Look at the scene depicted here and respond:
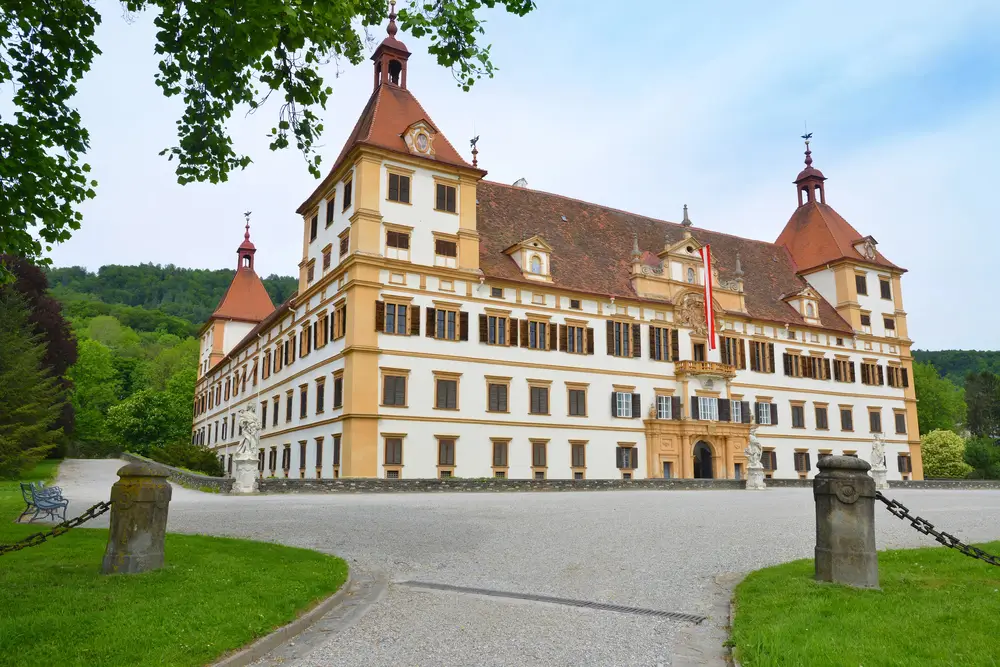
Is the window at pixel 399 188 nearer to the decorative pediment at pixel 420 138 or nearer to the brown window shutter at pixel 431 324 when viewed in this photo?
the decorative pediment at pixel 420 138

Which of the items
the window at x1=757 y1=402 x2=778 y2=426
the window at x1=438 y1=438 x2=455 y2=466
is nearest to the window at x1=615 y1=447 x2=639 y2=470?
the window at x1=438 y1=438 x2=455 y2=466

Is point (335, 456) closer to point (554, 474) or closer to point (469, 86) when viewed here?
point (554, 474)

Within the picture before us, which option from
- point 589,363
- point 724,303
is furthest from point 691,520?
point 724,303

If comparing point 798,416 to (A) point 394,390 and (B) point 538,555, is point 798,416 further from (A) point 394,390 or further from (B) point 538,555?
(B) point 538,555

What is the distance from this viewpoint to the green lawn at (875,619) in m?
6.22

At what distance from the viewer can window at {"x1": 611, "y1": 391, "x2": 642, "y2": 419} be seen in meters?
40.8

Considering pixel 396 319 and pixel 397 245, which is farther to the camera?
pixel 397 245

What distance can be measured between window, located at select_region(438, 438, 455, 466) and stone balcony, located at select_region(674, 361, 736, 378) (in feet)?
46.6

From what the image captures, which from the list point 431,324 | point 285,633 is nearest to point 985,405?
point 431,324

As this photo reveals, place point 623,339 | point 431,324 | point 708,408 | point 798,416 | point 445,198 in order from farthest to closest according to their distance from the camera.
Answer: point 798,416 < point 708,408 < point 623,339 < point 445,198 < point 431,324

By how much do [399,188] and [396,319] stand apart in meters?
6.11

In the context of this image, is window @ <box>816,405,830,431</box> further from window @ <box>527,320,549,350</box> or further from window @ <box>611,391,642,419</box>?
window @ <box>527,320,549,350</box>

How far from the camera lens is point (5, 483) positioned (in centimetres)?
2927

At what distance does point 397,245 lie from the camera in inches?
1426
